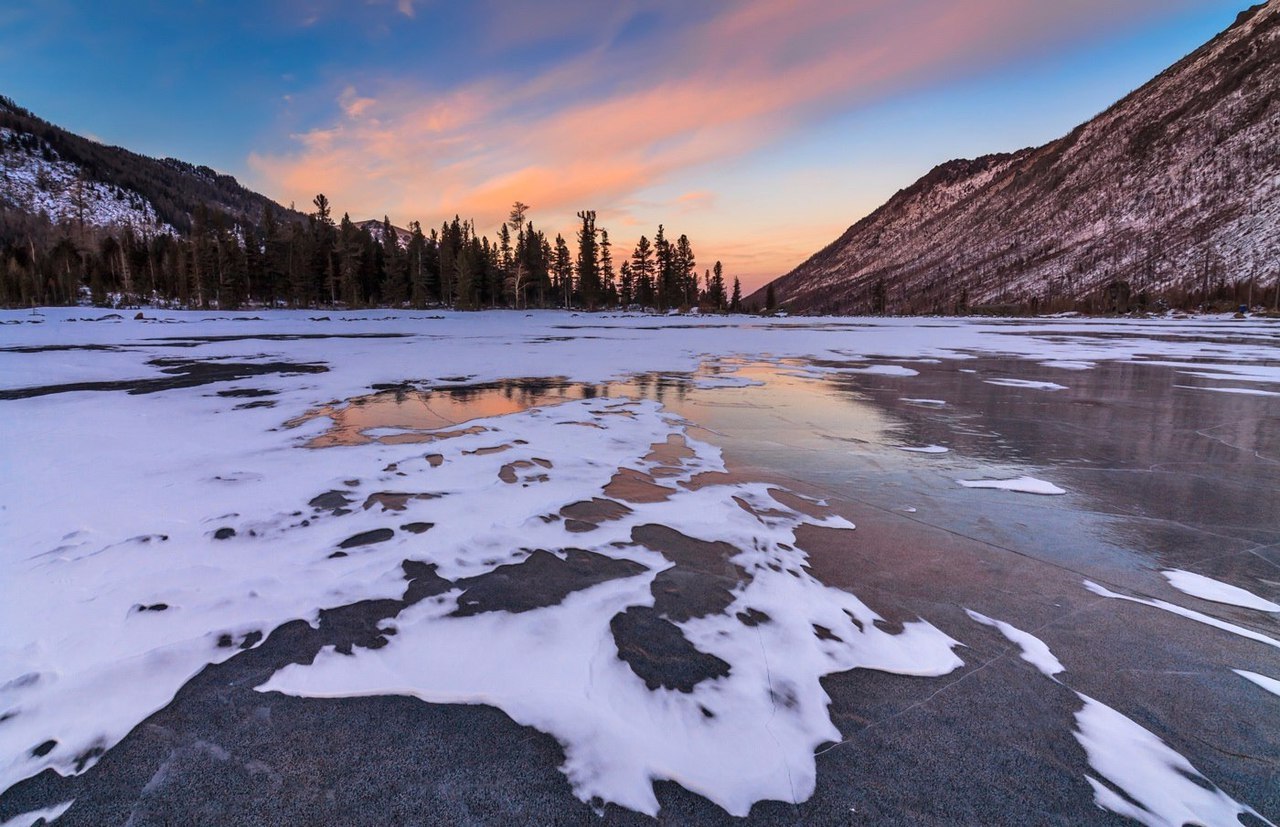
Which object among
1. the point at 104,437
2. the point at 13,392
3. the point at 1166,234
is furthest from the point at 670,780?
the point at 1166,234

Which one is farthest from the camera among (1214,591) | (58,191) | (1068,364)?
(58,191)

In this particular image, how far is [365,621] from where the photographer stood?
2.81 metres

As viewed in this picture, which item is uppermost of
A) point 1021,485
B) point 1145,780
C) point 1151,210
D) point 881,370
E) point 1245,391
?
point 1151,210

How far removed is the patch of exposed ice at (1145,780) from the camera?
1.72m

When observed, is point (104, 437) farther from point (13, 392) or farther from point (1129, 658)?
point (1129, 658)

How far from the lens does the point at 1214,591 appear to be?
307 centimetres

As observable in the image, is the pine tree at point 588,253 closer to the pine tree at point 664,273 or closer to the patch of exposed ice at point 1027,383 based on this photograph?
the pine tree at point 664,273

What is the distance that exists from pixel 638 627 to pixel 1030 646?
1823 millimetres

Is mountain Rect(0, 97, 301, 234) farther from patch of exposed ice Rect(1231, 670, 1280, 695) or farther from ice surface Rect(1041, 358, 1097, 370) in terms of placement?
patch of exposed ice Rect(1231, 670, 1280, 695)

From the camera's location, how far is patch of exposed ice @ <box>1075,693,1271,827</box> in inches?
67.6

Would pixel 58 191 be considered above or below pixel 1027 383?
above

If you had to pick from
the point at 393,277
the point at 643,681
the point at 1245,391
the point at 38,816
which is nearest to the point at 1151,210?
the point at 393,277

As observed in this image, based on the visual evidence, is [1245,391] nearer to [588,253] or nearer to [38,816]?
[38,816]

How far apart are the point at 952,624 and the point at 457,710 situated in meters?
2.32
